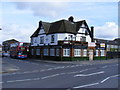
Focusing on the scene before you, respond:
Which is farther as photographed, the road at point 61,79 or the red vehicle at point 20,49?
the red vehicle at point 20,49

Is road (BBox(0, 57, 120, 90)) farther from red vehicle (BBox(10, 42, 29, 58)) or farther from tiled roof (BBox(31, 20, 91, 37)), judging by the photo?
red vehicle (BBox(10, 42, 29, 58))

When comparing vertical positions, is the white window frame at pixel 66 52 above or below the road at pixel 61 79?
above

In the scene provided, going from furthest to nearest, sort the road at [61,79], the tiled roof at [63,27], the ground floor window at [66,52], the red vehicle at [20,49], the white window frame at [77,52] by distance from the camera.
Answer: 1. the red vehicle at [20,49]
2. the tiled roof at [63,27]
3. the white window frame at [77,52]
4. the ground floor window at [66,52]
5. the road at [61,79]

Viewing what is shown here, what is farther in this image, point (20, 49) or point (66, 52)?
point (20, 49)

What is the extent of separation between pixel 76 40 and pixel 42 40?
33.5ft

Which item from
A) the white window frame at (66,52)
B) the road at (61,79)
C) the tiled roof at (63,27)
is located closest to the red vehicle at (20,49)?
the tiled roof at (63,27)

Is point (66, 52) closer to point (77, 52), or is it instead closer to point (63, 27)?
point (77, 52)

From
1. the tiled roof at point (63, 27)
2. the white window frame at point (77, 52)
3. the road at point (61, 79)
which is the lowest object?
the road at point (61, 79)

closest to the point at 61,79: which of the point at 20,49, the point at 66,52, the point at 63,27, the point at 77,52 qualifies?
the point at 66,52

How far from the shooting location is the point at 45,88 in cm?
870

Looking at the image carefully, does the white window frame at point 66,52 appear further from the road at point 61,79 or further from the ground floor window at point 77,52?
the road at point 61,79

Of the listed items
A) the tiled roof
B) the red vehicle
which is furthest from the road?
the red vehicle

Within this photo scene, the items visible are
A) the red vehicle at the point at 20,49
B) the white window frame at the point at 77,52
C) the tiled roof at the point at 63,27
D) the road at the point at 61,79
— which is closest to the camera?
the road at the point at 61,79

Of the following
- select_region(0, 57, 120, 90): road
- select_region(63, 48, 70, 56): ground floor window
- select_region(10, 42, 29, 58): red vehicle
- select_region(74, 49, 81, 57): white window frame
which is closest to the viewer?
select_region(0, 57, 120, 90): road
